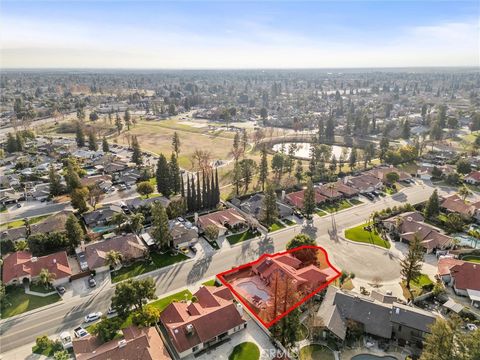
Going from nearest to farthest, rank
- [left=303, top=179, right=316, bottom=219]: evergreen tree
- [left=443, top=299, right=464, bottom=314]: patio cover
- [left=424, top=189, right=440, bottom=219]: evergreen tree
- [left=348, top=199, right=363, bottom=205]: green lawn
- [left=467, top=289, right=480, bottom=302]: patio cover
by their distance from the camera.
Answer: [left=443, top=299, right=464, bottom=314]: patio cover → [left=467, top=289, right=480, bottom=302]: patio cover → [left=424, top=189, right=440, bottom=219]: evergreen tree → [left=303, top=179, right=316, bottom=219]: evergreen tree → [left=348, top=199, right=363, bottom=205]: green lawn

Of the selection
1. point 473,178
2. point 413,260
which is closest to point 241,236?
point 413,260

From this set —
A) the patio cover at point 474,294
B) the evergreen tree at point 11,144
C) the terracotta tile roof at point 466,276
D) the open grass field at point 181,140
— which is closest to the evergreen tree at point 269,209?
the terracotta tile roof at point 466,276

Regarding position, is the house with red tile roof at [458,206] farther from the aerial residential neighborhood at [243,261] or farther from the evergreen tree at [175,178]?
the evergreen tree at [175,178]

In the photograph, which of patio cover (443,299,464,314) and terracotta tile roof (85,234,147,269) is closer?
patio cover (443,299,464,314)

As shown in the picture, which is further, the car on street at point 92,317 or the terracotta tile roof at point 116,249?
the terracotta tile roof at point 116,249

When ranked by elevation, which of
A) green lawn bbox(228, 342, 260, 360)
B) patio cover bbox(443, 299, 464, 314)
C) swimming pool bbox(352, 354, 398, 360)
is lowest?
swimming pool bbox(352, 354, 398, 360)

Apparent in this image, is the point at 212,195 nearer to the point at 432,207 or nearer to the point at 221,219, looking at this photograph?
the point at 221,219

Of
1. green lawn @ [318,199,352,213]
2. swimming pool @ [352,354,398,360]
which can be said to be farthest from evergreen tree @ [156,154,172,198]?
swimming pool @ [352,354,398,360]

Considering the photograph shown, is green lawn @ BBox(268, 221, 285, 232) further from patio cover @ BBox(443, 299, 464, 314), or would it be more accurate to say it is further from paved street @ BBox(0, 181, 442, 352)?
patio cover @ BBox(443, 299, 464, 314)

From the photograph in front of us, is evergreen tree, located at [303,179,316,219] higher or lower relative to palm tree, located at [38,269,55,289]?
higher
